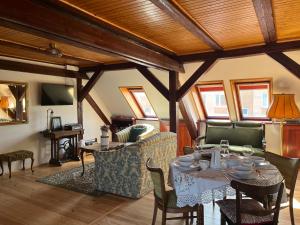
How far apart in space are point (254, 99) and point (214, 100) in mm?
940

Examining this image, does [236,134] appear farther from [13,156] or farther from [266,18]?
[13,156]

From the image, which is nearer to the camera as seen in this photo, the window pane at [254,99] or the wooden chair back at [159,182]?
the wooden chair back at [159,182]

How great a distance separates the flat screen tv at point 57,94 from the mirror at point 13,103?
1.43 feet

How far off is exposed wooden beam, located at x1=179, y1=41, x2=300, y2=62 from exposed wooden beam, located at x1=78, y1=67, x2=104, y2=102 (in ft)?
7.72

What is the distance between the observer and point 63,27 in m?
2.50

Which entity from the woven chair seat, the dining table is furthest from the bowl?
the woven chair seat

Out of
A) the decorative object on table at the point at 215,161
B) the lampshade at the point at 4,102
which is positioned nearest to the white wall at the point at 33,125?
the lampshade at the point at 4,102

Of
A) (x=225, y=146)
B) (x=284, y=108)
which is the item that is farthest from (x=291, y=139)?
(x=225, y=146)

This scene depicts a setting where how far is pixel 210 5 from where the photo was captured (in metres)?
2.63

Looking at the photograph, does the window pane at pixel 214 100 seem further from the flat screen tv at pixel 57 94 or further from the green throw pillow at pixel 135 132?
the flat screen tv at pixel 57 94

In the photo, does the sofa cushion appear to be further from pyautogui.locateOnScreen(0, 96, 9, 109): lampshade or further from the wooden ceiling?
pyautogui.locateOnScreen(0, 96, 9, 109): lampshade

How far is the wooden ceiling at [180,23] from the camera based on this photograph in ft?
8.52

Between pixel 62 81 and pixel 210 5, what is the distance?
15.7ft

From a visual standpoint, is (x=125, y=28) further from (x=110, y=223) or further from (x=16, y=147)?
(x=16, y=147)
